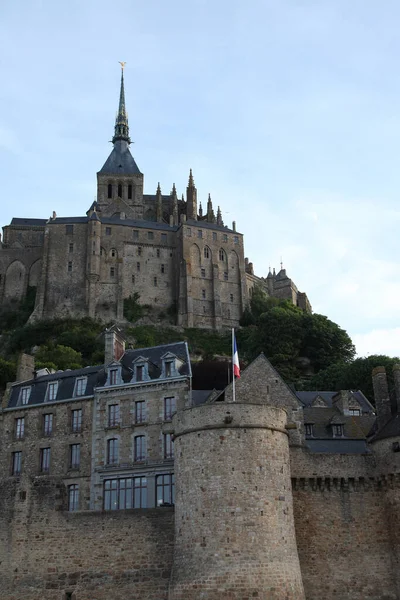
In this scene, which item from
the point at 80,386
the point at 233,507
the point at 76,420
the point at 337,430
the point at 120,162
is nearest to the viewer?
the point at 233,507

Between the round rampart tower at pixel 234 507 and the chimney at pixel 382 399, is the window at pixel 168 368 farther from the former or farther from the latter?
the chimney at pixel 382 399

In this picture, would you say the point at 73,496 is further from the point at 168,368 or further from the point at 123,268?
the point at 123,268

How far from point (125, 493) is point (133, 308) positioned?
60.6m

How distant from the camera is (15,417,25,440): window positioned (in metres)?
43.4

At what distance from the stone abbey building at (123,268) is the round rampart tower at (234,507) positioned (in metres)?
67.3

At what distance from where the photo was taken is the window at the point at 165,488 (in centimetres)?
3891

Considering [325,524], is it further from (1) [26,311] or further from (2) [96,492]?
(1) [26,311]

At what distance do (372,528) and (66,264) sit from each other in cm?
7335

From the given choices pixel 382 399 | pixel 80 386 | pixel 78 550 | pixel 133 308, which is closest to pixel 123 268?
pixel 133 308

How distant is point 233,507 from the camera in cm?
2972

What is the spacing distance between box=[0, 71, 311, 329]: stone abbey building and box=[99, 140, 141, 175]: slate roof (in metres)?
11.6

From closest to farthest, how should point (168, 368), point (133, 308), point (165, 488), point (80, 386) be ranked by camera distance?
1. point (165, 488)
2. point (168, 368)
3. point (80, 386)
4. point (133, 308)

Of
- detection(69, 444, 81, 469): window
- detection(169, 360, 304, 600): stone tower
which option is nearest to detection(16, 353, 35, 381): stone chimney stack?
detection(69, 444, 81, 469): window

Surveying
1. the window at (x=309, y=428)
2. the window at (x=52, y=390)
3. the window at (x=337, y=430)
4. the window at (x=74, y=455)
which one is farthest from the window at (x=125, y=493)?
the window at (x=337, y=430)
